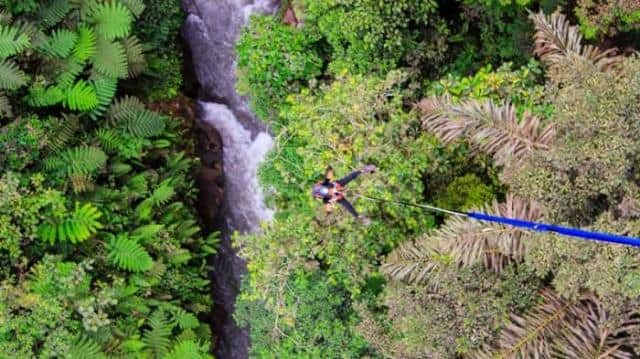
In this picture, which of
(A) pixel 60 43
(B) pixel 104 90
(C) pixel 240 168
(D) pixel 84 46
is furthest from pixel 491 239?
(A) pixel 60 43

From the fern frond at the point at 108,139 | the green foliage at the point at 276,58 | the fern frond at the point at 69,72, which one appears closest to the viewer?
the green foliage at the point at 276,58

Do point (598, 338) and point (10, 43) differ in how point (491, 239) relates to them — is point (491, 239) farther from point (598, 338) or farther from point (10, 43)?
point (10, 43)

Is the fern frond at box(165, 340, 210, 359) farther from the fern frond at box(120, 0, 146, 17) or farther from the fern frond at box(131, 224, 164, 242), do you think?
the fern frond at box(120, 0, 146, 17)

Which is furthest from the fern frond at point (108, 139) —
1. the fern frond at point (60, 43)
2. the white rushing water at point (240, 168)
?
the white rushing water at point (240, 168)

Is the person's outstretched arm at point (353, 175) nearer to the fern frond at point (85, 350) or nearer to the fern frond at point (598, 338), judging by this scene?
the fern frond at point (598, 338)

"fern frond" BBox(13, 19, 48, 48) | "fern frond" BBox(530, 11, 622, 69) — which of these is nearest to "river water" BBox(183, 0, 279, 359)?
"fern frond" BBox(13, 19, 48, 48)

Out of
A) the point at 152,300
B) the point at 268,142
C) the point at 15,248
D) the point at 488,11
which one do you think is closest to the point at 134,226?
the point at 152,300
